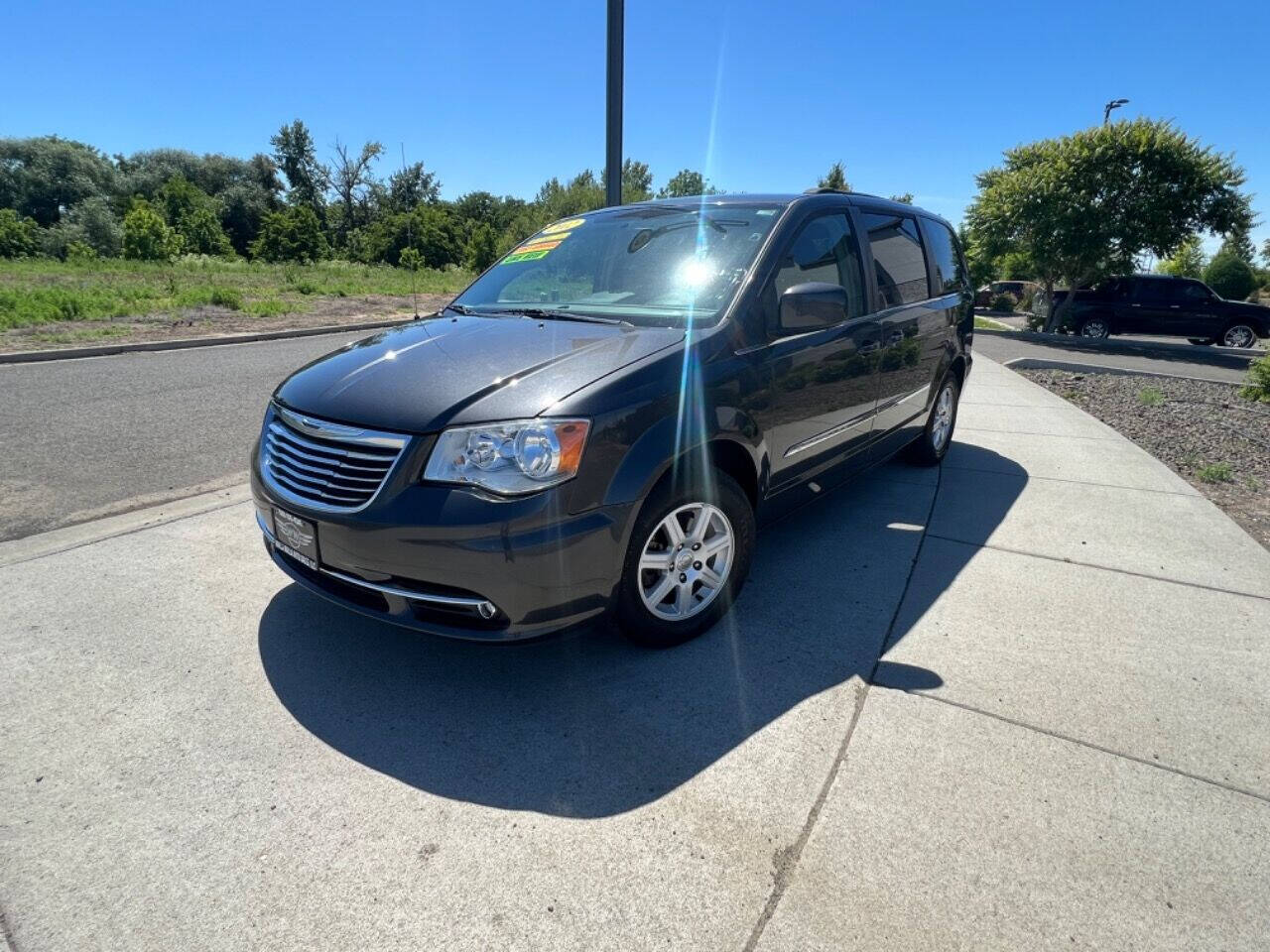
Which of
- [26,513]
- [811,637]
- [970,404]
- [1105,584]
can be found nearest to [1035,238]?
[970,404]

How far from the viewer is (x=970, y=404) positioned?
848 centimetres

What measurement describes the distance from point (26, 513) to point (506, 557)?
372cm

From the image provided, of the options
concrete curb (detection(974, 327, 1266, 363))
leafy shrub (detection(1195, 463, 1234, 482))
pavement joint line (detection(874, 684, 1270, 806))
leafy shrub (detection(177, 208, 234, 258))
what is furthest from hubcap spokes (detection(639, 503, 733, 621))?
leafy shrub (detection(177, 208, 234, 258))

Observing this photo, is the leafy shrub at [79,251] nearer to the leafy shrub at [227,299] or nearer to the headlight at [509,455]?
the leafy shrub at [227,299]

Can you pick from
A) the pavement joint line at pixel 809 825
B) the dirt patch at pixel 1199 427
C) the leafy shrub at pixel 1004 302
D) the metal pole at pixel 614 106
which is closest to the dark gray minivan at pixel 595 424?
the pavement joint line at pixel 809 825

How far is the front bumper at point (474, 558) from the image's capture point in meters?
2.30

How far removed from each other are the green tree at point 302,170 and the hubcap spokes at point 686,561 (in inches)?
2775

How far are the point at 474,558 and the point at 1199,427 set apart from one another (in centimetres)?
785

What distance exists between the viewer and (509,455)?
2.35 metres

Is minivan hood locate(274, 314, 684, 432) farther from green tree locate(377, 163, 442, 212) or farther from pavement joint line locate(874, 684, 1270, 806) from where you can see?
green tree locate(377, 163, 442, 212)

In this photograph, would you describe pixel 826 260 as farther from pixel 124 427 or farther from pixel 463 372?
pixel 124 427

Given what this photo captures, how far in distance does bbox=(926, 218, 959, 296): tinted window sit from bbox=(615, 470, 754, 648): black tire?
9.77ft

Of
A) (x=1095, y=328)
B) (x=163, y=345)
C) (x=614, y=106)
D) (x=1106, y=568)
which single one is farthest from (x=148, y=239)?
(x=1106, y=568)

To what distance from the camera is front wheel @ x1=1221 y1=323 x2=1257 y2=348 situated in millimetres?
18703
